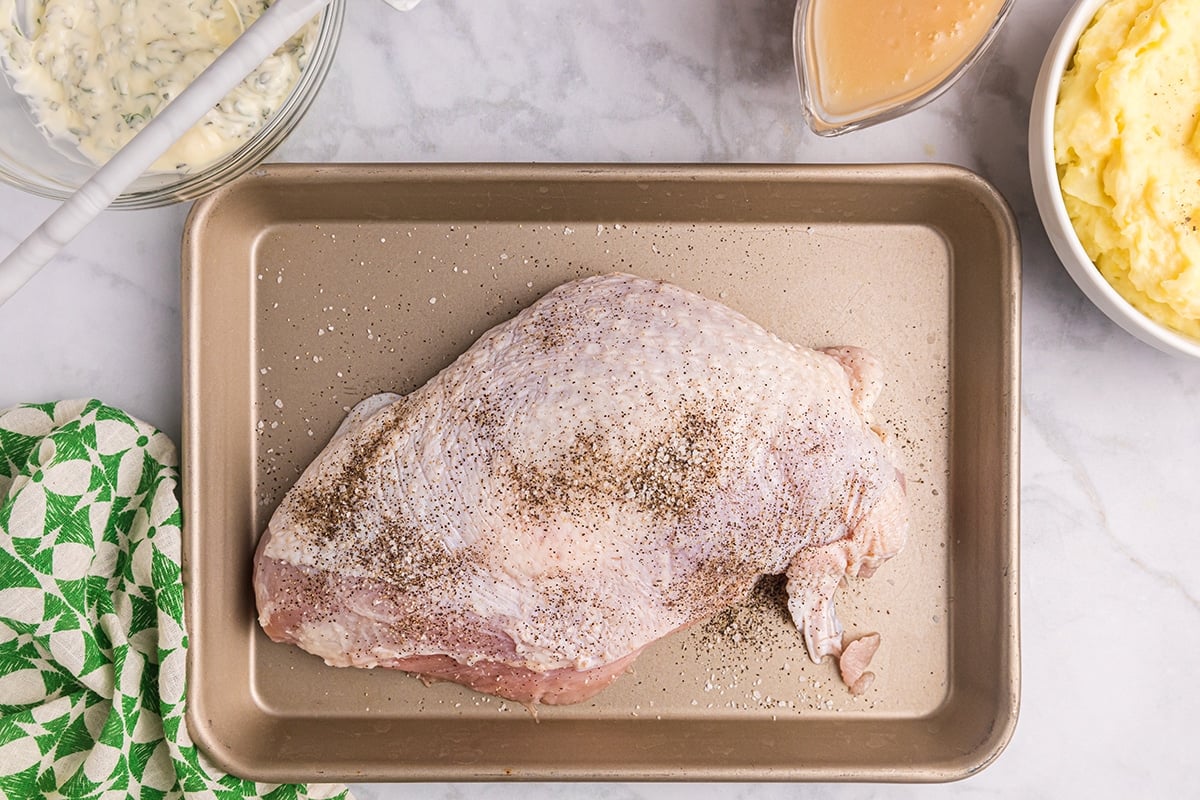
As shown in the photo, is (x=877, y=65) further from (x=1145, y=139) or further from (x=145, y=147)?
(x=145, y=147)

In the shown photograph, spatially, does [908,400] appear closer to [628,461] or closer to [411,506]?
[628,461]

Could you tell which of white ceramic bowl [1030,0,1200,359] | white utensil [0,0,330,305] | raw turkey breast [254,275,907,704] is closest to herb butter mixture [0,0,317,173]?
white utensil [0,0,330,305]

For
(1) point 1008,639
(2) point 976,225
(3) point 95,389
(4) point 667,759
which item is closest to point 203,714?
(3) point 95,389

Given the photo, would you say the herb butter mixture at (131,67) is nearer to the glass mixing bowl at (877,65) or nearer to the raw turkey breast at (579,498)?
the raw turkey breast at (579,498)

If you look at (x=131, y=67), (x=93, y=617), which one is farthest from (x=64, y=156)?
(x=93, y=617)

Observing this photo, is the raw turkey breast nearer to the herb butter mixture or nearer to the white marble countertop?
the white marble countertop

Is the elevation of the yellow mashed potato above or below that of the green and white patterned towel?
above

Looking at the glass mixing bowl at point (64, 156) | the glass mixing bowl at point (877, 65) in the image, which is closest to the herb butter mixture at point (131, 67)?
the glass mixing bowl at point (64, 156)
